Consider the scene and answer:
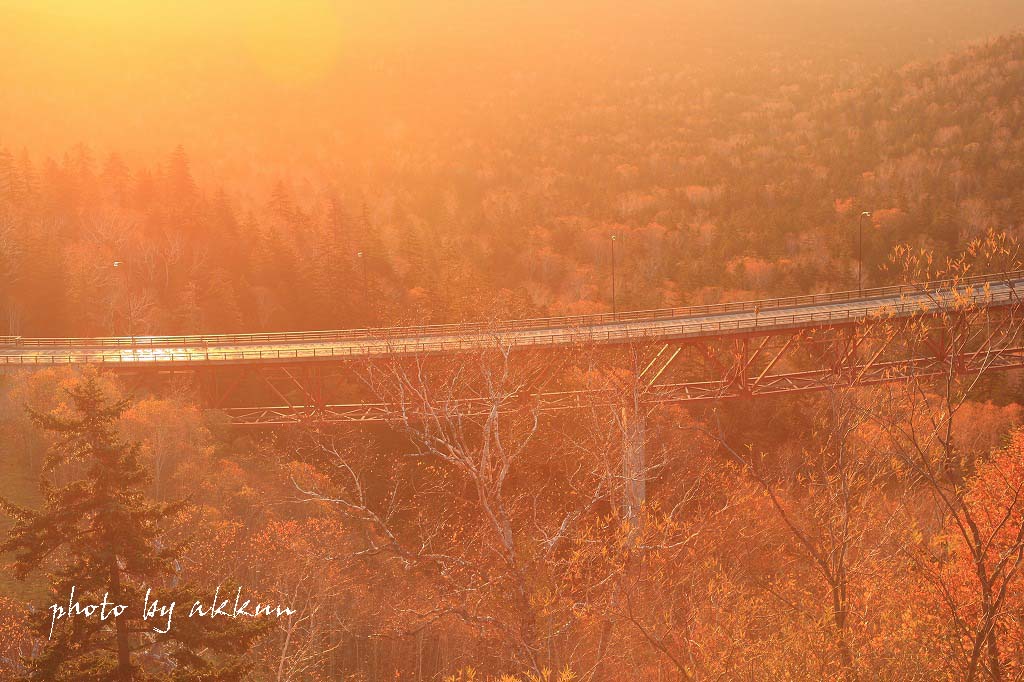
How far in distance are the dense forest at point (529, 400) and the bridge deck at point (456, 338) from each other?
1.81 metres

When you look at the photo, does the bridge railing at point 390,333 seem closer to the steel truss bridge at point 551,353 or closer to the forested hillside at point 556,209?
the steel truss bridge at point 551,353

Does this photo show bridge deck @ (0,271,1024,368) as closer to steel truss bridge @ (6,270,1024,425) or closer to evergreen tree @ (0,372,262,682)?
steel truss bridge @ (6,270,1024,425)

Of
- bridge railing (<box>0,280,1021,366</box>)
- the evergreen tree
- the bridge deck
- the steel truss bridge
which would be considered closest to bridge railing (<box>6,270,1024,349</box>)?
the bridge deck

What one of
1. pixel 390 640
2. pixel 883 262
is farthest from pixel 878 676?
pixel 883 262

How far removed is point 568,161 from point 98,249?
79572mm

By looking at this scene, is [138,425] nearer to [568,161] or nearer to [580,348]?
[580,348]

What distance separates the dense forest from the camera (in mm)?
17328

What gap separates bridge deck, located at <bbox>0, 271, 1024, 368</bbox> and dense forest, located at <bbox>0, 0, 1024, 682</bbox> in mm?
1815

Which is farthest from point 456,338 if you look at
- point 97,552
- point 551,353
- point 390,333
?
point 97,552

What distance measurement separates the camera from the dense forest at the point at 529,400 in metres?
17.3

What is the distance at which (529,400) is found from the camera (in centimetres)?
4281

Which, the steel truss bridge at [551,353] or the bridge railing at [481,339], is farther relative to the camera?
the bridge railing at [481,339]

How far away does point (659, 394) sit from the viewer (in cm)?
4078

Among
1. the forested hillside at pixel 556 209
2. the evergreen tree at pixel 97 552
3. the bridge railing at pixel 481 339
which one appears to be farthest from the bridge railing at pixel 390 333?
the evergreen tree at pixel 97 552
